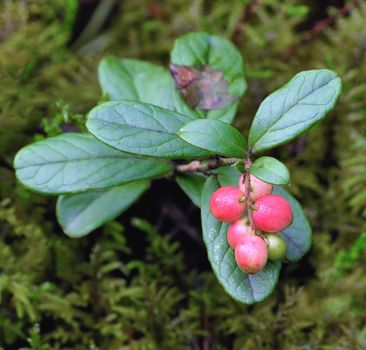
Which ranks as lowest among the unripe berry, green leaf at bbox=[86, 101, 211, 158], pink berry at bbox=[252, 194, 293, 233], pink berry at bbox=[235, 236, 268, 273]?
the unripe berry

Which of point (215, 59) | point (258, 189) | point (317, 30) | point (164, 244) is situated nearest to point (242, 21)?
point (317, 30)

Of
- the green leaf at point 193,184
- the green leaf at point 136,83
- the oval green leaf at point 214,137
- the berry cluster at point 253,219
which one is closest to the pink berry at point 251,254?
the berry cluster at point 253,219

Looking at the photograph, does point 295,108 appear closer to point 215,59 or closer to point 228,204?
point 228,204

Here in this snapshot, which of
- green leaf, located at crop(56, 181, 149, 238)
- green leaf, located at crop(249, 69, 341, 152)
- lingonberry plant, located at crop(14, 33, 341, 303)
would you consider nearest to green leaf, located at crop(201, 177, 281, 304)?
lingonberry plant, located at crop(14, 33, 341, 303)

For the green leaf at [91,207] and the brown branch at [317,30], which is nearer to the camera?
the green leaf at [91,207]

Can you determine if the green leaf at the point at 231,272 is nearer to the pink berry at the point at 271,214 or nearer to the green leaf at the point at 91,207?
the pink berry at the point at 271,214

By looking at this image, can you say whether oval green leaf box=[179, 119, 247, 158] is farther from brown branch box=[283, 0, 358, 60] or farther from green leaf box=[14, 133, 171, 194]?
brown branch box=[283, 0, 358, 60]
